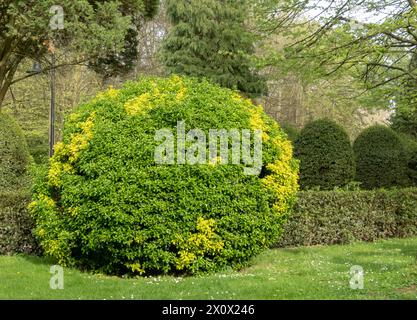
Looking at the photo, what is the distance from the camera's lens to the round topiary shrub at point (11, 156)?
11781 mm

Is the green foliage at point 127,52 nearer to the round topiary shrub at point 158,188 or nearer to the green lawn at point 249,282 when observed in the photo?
the round topiary shrub at point 158,188

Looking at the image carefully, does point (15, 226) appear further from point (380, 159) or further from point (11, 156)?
point (380, 159)

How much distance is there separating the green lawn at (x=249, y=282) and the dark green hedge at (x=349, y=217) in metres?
1.96

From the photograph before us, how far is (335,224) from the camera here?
1190 cm

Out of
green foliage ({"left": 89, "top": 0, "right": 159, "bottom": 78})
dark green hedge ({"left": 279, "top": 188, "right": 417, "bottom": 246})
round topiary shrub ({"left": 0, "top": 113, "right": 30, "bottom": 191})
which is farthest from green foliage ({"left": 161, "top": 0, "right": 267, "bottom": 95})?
round topiary shrub ({"left": 0, "top": 113, "right": 30, "bottom": 191})

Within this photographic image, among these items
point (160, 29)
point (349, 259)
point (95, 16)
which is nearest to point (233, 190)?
point (349, 259)

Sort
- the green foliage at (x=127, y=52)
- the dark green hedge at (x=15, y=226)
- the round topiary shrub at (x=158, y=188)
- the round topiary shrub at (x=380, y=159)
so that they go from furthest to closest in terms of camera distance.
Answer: the green foliage at (x=127, y=52) < the round topiary shrub at (x=380, y=159) < the dark green hedge at (x=15, y=226) < the round topiary shrub at (x=158, y=188)

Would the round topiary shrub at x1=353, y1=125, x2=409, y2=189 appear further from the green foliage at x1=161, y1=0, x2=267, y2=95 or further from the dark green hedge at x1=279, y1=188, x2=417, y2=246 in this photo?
the green foliage at x1=161, y1=0, x2=267, y2=95

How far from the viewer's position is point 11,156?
468 inches

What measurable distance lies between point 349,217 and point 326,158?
106 inches

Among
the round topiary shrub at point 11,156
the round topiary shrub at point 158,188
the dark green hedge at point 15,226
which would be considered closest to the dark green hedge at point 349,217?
the round topiary shrub at point 158,188

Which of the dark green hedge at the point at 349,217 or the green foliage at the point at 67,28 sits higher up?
the green foliage at the point at 67,28

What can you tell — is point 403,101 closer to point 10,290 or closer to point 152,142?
point 152,142

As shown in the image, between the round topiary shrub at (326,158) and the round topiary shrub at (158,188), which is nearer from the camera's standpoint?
the round topiary shrub at (158,188)
